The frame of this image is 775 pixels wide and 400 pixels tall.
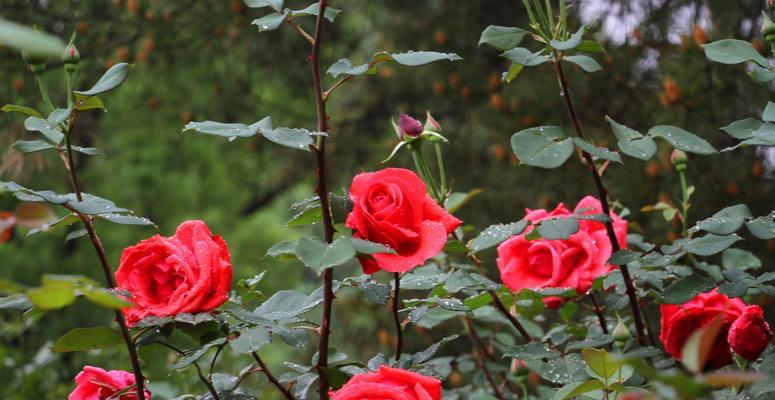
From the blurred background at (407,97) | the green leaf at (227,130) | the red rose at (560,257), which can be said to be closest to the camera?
the green leaf at (227,130)

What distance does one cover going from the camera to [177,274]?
83cm

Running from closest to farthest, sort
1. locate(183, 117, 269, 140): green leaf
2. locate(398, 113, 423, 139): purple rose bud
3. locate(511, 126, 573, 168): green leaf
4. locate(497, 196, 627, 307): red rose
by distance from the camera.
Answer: locate(183, 117, 269, 140): green leaf
locate(511, 126, 573, 168): green leaf
locate(398, 113, 423, 139): purple rose bud
locate(497, 196, 627, 307): red rose

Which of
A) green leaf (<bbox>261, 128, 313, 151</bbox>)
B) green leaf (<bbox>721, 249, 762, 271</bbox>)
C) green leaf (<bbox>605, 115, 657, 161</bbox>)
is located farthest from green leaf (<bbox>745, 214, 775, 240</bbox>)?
green leaf (<bbox>261, 128, 313, 151</bbox>)

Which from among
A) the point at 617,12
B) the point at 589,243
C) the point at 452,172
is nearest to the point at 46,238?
the point at 452,172

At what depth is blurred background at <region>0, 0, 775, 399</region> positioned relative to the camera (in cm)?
246

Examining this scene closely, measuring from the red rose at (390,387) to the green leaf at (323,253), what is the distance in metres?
0.11

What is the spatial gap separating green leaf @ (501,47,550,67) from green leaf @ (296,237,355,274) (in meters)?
0.30

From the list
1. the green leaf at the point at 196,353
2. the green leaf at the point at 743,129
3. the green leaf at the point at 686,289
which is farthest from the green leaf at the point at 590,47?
the green leaf at the point at 196,353

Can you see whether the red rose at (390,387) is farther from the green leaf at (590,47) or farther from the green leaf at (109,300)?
the green leaf at (590,47)

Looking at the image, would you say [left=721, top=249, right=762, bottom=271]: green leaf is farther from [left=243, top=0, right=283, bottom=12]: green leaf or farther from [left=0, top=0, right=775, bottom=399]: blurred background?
[left=243, top=0, right=283, bottom=12]: green leaf

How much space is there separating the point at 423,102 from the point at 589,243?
2735 millimetres

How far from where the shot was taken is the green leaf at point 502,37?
0.90 m

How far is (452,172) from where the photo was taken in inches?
134

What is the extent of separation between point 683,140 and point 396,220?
33 centimetres
